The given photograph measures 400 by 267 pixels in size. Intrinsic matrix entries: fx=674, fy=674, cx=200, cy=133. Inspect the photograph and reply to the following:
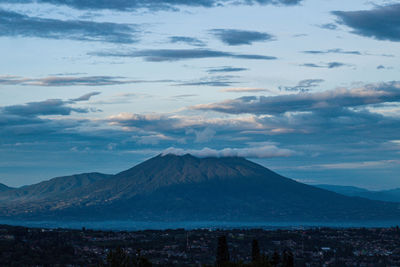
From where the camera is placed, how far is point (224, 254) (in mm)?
143125

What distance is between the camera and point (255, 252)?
142000mm

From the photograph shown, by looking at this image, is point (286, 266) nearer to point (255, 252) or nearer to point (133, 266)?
point (255, 252)

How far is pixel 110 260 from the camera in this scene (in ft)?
393

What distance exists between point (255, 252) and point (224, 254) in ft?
21.7

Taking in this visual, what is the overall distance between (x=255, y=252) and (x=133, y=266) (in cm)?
3026

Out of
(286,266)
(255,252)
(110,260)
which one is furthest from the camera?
(255,252)

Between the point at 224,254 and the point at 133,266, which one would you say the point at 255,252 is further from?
the point at 133,266

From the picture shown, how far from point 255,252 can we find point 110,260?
35.5 meters

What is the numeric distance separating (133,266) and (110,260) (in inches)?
215

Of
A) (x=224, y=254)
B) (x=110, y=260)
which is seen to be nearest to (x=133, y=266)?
(x=110, y=260)

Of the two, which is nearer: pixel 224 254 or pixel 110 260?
pixel 110 260

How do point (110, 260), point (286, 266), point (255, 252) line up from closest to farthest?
1. point (110, 260)
2. point (286, 266)
3. point (255, 252)

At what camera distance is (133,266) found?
123438 mm

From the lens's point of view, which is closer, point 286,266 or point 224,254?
point 286,266
